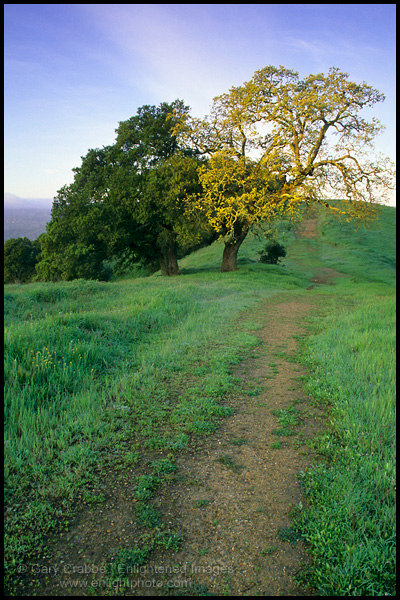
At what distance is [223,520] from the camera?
3330mm

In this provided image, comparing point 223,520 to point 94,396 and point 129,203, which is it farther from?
point 129,203

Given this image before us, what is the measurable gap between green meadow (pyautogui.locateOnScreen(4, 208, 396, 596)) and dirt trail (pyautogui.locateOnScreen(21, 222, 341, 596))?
156 millimetres

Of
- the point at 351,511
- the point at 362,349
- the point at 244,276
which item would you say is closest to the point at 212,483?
the point at 351,511

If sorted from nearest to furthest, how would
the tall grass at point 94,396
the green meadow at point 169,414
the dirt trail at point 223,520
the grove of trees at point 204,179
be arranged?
the dirt trail at point 223,520 < the green meadow at point 169,414 < the tall grass at point 94,396 < the grove of trees at point 204,179

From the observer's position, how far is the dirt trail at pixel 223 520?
2.71 m

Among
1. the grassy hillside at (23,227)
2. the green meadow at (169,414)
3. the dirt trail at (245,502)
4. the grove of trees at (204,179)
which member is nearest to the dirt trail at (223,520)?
the dirt trail at (245,502)

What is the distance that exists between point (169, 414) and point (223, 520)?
216 cm

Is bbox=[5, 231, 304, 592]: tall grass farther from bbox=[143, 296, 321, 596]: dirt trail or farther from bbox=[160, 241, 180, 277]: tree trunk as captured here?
bbox=[160, 241, 180, 277]: tree trunk

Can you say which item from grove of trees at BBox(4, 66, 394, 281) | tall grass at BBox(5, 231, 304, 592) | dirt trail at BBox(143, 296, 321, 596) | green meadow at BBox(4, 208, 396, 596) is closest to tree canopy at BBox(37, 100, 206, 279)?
grove of trees at BBox(4, 66, 394, 281)

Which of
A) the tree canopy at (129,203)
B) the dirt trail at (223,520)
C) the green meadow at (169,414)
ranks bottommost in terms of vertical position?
the dirt trail at (223,520)

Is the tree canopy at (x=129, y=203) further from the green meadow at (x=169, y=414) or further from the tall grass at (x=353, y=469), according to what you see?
the tall grass at (x=353, y=469)

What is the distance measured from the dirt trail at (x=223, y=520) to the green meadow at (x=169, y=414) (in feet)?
0.51

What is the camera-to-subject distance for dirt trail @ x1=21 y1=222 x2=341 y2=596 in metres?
2.71

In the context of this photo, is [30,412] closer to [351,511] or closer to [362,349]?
[351,511]
